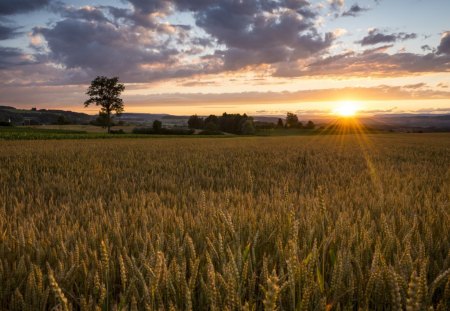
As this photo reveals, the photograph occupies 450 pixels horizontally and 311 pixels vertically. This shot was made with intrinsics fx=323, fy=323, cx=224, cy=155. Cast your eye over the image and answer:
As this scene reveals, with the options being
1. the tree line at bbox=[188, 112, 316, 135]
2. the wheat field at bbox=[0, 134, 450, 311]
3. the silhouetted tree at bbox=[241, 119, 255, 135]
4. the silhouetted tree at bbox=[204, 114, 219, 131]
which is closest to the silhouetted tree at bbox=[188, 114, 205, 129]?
the tree line at bbox=[188, 112, 316, 135]

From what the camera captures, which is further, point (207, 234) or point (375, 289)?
point (207, 234)

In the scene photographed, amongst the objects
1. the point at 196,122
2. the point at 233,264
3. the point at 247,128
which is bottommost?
the point at 233,264

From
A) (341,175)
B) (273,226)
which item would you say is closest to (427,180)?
(341,175)

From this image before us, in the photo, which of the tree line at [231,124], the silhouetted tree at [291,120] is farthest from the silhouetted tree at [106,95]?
the silhouetted tree at [291,120]

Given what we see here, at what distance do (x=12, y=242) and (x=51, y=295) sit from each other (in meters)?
0.90

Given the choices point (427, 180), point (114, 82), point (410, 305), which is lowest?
point (427, 180)

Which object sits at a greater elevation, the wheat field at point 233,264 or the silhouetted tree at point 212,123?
the silhouetted tree at point 212,123

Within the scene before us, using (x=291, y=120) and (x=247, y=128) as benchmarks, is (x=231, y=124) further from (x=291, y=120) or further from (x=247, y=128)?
(x=291, y=120)

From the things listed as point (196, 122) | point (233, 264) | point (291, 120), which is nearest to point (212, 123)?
point (196, 122)

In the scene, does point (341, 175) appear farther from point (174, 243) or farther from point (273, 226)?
point (174, 243)

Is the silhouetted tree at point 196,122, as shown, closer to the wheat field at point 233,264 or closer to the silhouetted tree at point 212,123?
the silhouetted tree at point 212,123

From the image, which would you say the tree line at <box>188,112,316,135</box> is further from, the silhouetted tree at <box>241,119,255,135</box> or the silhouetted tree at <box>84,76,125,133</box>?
the silhouetted tree at <box>84,76,125,133</box>

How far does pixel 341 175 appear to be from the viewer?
655cm

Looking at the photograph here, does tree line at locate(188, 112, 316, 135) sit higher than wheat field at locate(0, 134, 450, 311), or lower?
higher
